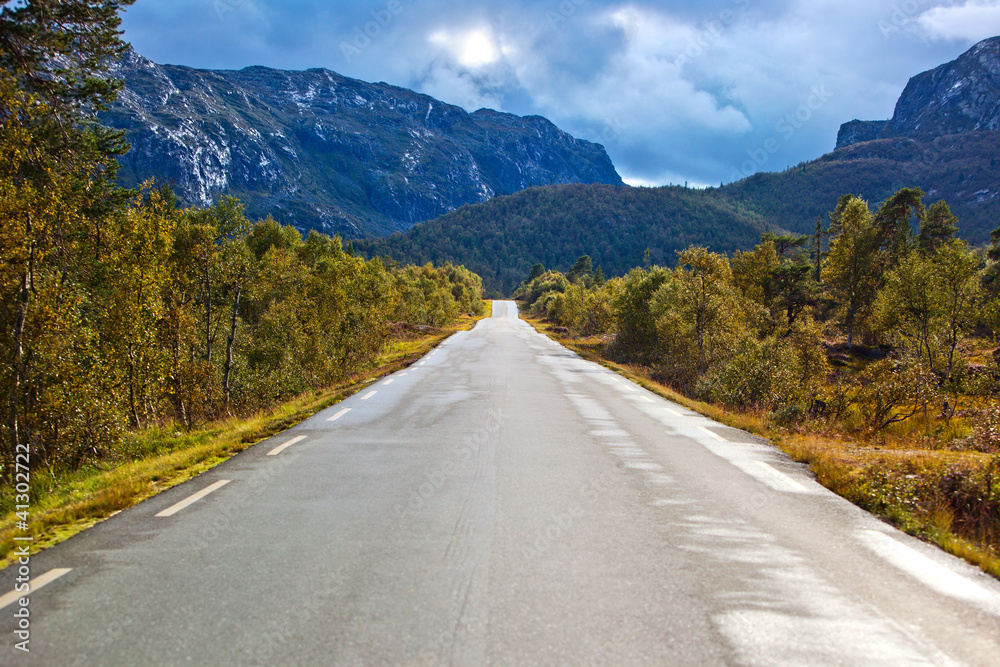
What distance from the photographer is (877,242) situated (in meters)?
54.5

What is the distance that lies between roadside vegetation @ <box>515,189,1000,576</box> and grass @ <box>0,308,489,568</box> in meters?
7.82

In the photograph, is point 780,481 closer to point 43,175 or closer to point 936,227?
point 43,175

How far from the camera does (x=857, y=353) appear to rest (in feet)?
165

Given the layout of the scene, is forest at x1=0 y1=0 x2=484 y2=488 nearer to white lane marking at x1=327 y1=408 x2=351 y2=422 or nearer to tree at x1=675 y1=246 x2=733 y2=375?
white lane marking at x1=327 y1=408 x2=351 y2=422

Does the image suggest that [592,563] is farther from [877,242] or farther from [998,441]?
[877,242]

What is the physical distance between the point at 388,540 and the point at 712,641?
8.33 ft

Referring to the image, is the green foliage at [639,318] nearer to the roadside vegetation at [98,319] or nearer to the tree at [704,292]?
the tree at [704,292]

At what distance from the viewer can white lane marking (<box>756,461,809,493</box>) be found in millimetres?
6117

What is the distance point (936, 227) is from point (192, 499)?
71.4 meters

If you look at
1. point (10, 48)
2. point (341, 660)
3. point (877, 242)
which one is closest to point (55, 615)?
point (341, 660)

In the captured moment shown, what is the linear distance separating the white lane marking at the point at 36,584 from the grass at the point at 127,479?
575mm

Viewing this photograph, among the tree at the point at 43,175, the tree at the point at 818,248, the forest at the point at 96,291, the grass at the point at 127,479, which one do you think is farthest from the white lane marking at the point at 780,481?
the tree at the point at 818,248

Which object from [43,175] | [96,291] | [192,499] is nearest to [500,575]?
[192,499]

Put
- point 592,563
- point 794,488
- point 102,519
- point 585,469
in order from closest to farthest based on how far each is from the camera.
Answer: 1. point 592,563
2. point 102,519
3. point 794,488
4. point 585,469
